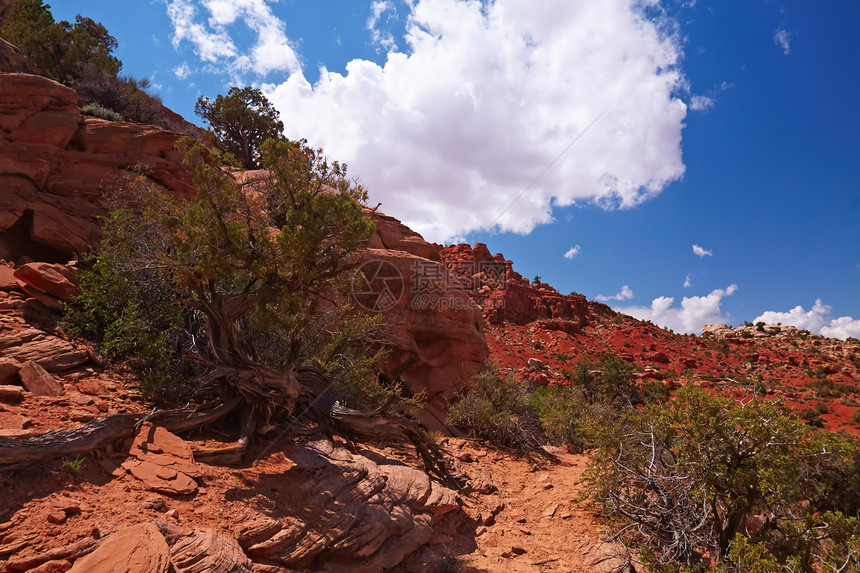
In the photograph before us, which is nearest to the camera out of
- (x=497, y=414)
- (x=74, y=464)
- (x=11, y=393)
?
(x=74, y=464)

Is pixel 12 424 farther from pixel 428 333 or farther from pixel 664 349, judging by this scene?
pixel 664 349

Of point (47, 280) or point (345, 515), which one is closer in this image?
point (345, 515)

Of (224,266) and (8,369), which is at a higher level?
(224,266)

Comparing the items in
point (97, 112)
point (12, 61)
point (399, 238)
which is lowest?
point (97, 112)

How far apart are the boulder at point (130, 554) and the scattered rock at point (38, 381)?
315 centimetres

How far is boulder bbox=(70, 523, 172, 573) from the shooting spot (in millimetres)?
3393

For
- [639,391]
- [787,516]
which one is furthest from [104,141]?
[639,391]

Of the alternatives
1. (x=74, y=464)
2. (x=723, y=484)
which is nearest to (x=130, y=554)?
(x=74, y=464)

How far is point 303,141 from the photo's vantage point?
7.18 meters

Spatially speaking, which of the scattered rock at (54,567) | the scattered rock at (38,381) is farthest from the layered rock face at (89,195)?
the scattered rock at (54,567)

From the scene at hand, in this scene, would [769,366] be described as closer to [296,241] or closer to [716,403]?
[716,403]

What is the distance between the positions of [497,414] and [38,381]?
400 inches

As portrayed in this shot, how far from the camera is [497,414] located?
12516mm

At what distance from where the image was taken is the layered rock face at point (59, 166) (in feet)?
31.3
